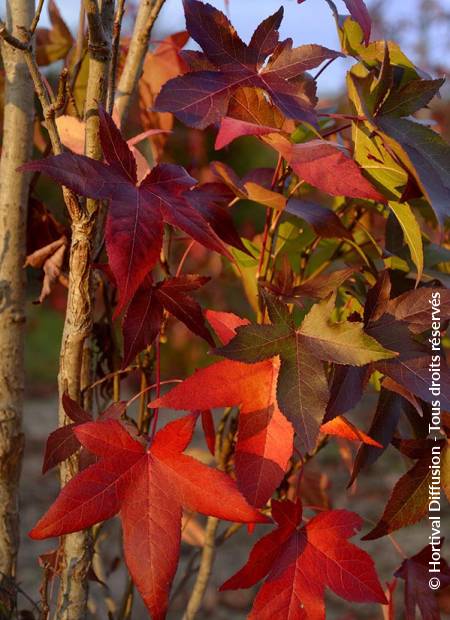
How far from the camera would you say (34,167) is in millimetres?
568

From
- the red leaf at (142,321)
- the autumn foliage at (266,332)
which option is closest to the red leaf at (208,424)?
the autumn foliage at (266,332)

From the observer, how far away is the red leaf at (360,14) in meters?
0.64

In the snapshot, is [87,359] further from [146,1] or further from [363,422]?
[363,422]

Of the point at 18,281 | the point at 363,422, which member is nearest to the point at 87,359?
the point at 18,281

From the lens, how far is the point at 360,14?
652 millimetres

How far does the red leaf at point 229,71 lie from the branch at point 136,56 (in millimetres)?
233

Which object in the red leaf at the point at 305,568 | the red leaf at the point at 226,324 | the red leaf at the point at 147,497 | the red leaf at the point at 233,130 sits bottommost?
the red leaf at the point at 305,568

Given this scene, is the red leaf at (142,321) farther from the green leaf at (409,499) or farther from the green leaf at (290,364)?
the green leaf at (409,499)

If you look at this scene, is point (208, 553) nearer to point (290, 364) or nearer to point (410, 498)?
point (410, 498)

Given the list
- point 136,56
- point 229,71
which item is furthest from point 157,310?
point 136,56

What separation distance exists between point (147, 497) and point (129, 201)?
257 millimetres

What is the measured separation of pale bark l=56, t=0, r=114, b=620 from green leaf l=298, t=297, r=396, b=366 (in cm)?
23

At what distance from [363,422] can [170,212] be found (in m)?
3.09

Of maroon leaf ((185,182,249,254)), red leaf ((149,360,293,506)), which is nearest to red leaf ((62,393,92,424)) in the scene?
red leaf ((149,360,293,506))
